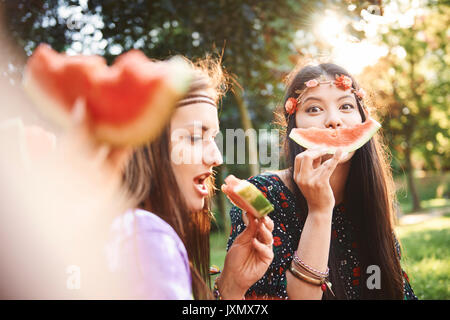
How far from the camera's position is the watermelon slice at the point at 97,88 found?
3.69ft

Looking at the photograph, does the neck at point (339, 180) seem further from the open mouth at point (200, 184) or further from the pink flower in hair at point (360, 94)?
the open mouth at point (200, 184)

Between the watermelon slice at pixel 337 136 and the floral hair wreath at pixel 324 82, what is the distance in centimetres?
28

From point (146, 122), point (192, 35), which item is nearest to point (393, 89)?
point (192, 35)

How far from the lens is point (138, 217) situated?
1271 mm

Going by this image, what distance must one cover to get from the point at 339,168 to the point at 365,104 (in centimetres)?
49

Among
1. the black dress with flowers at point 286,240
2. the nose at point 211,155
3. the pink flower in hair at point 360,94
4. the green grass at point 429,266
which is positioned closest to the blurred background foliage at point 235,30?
the green grass at point 429,266

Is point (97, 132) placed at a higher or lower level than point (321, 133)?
lower

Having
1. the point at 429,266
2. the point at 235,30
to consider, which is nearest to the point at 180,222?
the point at 235,30

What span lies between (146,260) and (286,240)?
1.31 metres

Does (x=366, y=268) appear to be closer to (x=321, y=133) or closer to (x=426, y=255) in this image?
(x=321, y=133)

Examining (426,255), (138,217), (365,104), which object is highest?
(365,104)

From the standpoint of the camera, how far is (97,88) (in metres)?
1.12

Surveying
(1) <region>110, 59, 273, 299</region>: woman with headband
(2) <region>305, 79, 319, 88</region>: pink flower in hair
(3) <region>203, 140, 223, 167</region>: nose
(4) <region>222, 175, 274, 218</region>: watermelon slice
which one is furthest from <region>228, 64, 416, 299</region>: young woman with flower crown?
(3) <region>203, 140, 223, 167</region>: nose

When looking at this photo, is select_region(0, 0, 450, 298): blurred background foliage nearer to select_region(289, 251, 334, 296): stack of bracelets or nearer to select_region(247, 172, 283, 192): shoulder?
select_region(247, 172, 283, 192): shoulder
